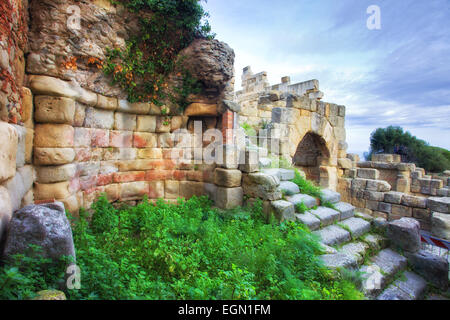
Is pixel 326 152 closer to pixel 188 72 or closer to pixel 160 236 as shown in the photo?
pixel 188 72

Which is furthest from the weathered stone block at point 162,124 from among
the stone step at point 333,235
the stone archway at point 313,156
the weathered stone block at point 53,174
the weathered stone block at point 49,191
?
the stone archway at point 313,156

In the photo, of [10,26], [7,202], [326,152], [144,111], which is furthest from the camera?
[326,152]

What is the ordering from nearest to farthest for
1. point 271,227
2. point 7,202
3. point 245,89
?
1. point 7,202
2. point 271,227
3. point 245,89

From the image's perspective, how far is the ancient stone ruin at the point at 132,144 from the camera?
8.95 feet

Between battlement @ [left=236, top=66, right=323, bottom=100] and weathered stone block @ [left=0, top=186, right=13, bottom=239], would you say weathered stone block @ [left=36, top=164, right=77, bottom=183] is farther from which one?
battlement @ [left=236, top=66, right=323, bottom=100]

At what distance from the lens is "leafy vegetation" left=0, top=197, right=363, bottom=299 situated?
6.06 ft

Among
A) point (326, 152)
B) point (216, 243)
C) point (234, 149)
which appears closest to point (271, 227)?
point (216, 243)

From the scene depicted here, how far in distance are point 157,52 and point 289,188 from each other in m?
3.83

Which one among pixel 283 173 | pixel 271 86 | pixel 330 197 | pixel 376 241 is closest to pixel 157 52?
pixel 283 173

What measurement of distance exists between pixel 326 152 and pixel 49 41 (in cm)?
775

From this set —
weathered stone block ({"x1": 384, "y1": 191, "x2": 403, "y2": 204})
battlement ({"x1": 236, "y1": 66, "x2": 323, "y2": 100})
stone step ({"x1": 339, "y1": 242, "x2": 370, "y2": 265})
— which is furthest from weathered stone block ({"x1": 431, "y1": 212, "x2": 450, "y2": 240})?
battlement ({"x1": 236, "y1": 66, "x2": 323, "y2": 100})

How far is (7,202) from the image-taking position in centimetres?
191

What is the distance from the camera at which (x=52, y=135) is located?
10.1 feet

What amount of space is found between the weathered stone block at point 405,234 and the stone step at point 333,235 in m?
0.99
